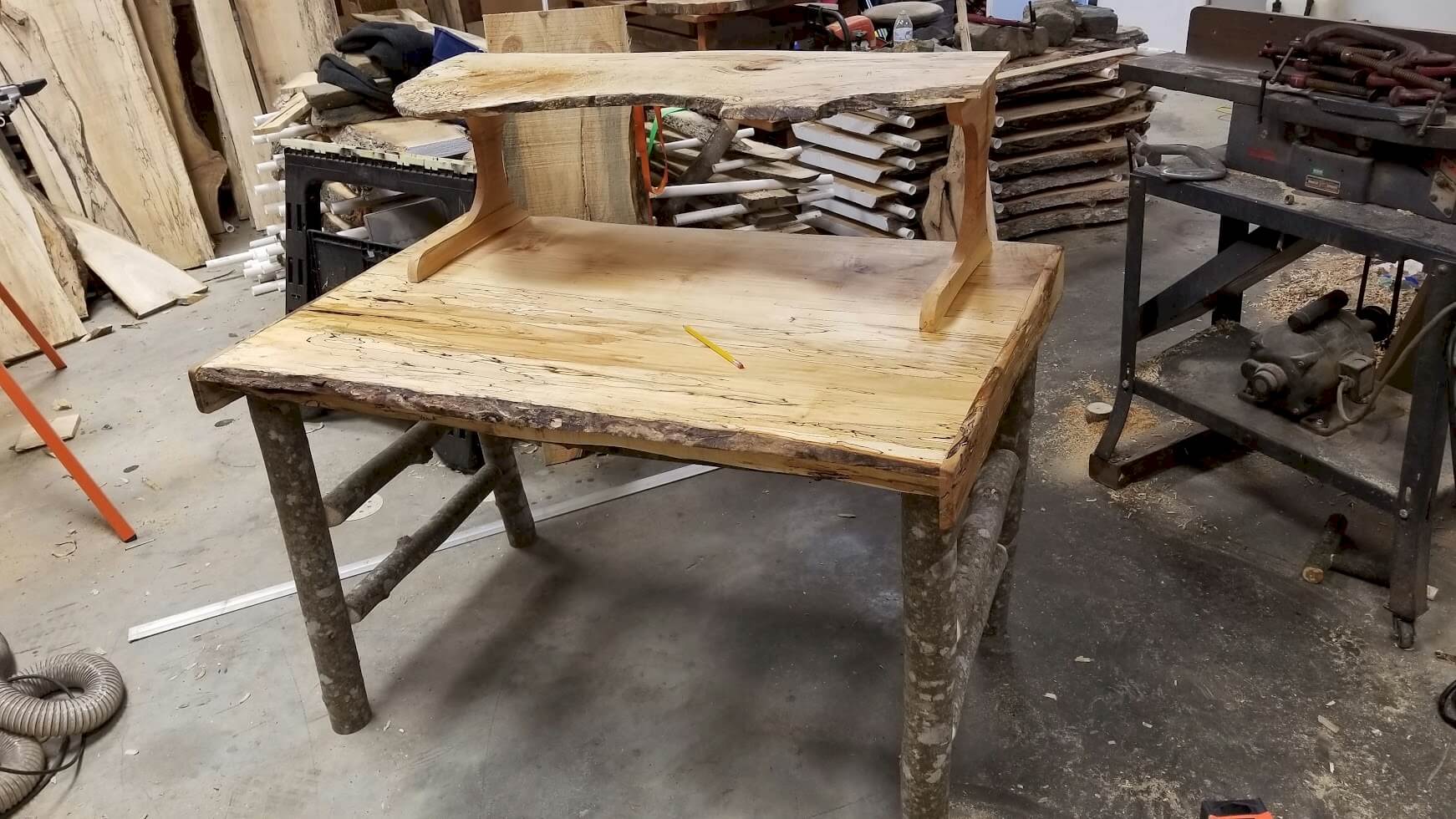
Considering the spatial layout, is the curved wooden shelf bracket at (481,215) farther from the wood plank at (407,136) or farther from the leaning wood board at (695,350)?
the wood plank at (407,136)

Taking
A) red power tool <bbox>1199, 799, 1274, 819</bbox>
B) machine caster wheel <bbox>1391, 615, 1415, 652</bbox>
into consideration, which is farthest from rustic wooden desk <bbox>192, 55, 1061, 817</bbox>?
machine caster wheel <bbox>1391, 615, 1415, 652</bbox>

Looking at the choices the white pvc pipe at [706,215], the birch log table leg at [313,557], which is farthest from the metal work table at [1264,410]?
the birch log table leg at [313,557]

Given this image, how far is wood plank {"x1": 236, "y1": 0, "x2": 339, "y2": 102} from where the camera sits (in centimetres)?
423

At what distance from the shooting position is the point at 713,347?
1.39 metres

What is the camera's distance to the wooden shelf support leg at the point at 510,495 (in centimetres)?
225

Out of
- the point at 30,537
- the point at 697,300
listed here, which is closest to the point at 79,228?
the point at 30,537

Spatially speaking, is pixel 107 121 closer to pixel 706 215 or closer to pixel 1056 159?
pixel 706 215

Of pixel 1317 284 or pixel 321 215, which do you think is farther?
pixel 1317 284

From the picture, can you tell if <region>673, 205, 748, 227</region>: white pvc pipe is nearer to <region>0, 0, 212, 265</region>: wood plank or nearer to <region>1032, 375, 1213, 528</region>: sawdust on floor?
<region>1032, 375, 1213, 528</region>: sawdust on floor

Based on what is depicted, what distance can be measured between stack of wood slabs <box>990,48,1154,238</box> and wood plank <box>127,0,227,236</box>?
3.62 meters

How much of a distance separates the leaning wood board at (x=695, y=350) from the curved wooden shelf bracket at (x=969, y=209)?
3 centimetres

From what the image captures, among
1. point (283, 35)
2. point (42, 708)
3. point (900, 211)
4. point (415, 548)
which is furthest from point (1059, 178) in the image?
point (42, 708)

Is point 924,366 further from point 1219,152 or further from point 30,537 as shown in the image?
point 30,537

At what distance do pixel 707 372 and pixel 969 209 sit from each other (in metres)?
0.51
